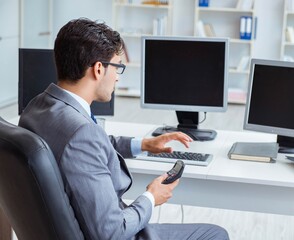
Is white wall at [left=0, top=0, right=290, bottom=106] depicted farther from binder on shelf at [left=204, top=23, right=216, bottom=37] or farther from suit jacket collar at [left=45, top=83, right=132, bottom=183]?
suit jacket collar at [left=45, top=83, right=132, bottom=183]

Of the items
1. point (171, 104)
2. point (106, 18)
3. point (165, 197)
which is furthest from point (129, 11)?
point (165, 197)

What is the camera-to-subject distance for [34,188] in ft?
5.10

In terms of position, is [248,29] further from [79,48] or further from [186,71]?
[79,48]

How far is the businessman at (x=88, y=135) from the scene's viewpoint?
64.7 inches

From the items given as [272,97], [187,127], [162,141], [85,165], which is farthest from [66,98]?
[187,127]

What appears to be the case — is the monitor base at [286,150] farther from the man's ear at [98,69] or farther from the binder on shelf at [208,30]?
the binder on shelf at [208,30]

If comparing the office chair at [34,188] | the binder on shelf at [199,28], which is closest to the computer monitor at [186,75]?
the office chair at [34,188]

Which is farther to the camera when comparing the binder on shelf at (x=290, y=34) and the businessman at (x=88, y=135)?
the binder on shelf at (x=290, y=34)

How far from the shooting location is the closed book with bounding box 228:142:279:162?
2728 mm

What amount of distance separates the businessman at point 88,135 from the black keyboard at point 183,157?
0.62 metres

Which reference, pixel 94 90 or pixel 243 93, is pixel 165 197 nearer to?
pixel 94 90

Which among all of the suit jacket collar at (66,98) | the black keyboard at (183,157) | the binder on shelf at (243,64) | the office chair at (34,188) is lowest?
the binder on shelf at (243,64)

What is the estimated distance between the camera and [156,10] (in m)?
8.16

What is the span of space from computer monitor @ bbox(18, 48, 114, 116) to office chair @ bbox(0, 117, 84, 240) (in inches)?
63.6
